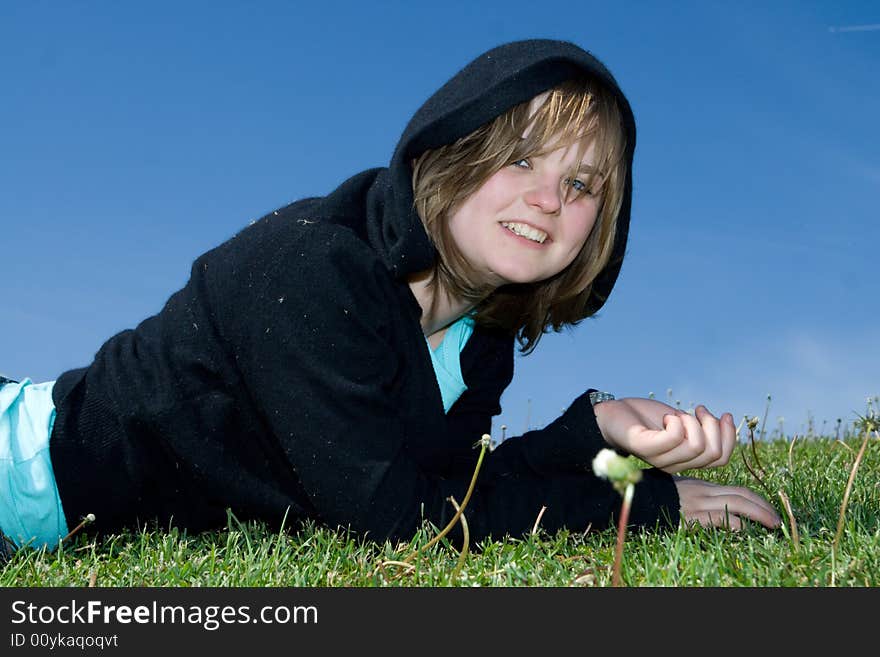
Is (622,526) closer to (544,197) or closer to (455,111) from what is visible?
(544,197)

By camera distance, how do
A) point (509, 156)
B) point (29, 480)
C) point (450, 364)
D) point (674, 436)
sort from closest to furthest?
point (674, 436), point (509, 156), point (29, 480), point (450, 364)

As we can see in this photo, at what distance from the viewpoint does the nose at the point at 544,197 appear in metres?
3.42

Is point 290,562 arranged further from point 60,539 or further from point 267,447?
point 60,539

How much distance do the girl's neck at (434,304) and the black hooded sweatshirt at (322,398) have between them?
14 centimetres

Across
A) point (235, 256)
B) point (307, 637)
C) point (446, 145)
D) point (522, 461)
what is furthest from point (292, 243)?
point (307, 637)

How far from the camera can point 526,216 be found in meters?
3.45

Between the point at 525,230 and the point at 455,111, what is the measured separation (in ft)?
1.61

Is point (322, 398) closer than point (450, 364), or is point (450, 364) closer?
point (322, 398)

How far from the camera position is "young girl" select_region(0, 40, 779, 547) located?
3.27m

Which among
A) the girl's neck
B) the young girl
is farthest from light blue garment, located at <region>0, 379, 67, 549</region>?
the girl's neck

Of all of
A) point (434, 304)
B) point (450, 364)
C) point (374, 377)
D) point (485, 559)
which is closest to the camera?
point (485, 559)

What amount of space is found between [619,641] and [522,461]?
1.58 meters

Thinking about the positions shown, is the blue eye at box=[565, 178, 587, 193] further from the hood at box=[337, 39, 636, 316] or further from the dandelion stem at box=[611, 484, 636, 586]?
the dandelion stem at box=[611, 484, 636, 586]

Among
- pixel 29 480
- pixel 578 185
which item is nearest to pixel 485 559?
pixel 578 185
